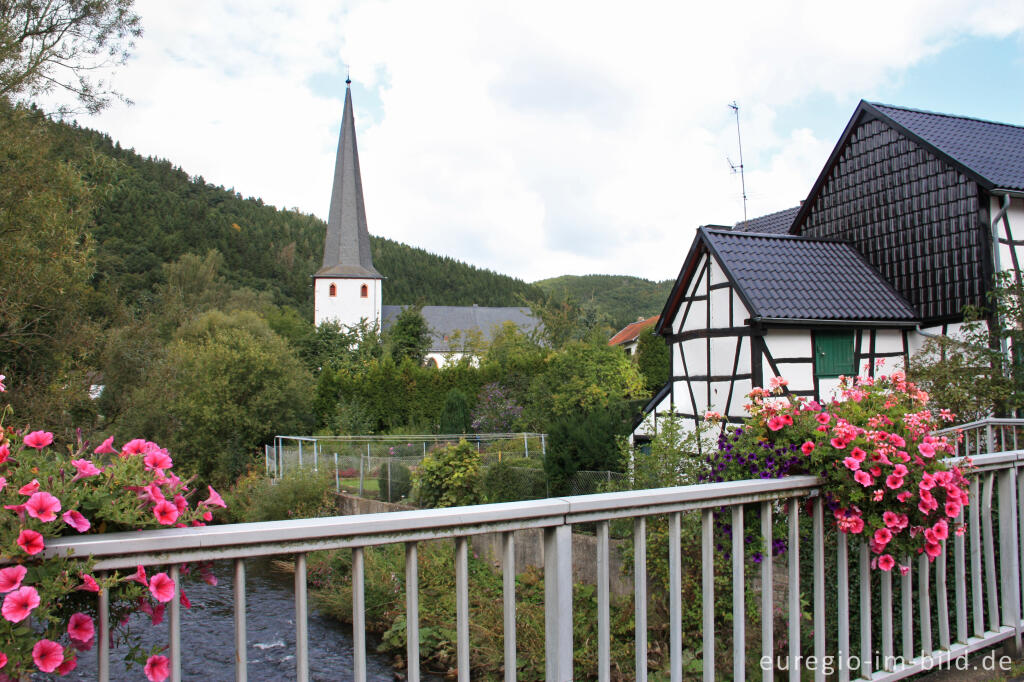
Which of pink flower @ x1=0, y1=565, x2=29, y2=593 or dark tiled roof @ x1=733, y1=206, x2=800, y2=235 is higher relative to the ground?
dark tiled roof @ x1=733, y1=206, x2=800, y2=235

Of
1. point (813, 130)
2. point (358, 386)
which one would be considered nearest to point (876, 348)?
point (813, 130)

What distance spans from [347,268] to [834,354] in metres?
46.5

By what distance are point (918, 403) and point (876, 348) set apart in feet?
33.3

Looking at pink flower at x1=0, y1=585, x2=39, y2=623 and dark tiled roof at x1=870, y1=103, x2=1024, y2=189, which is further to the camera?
dark tiled roof at x1=870, y1=103, x2=1024, y2=189

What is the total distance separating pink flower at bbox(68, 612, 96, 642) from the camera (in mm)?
1436

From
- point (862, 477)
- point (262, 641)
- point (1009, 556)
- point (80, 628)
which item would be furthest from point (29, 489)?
point (262, 641)

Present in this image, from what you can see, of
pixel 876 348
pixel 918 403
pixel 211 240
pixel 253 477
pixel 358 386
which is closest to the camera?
pixel 918 403

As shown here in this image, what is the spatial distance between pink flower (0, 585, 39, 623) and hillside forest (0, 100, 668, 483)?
5570mm

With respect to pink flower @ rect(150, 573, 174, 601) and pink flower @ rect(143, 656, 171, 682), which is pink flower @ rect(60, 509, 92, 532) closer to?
pink flower @ rect(150, 573, 174, 601)

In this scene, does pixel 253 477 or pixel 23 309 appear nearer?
pixel 23 309

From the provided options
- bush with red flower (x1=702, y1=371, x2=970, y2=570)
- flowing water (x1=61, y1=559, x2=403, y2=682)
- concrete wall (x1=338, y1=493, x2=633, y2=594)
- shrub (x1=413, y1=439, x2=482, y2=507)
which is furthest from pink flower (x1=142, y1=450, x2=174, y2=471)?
shrub (x1=413, y1=439, x2=482, y2=507)

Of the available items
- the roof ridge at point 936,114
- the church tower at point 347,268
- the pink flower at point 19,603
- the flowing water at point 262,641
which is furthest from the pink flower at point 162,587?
the church tower at point 347,268

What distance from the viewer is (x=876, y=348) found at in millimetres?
12641

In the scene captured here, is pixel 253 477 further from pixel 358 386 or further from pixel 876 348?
pixel 876 348
